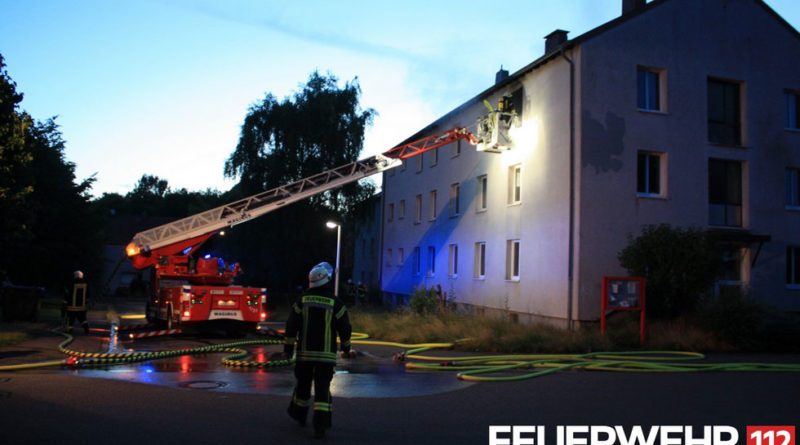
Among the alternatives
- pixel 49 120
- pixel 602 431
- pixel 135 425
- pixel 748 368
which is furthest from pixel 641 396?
pixel 49 120

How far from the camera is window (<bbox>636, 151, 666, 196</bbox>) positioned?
19172 millimetres

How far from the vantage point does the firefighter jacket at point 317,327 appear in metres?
6.20

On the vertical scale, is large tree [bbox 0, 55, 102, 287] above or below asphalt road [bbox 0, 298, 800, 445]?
above

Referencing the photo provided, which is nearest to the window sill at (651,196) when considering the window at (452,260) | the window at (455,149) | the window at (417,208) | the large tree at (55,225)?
the window at (452,260)

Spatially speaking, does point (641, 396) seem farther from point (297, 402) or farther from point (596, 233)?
point (596, 233)

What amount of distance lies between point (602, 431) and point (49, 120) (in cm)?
3357

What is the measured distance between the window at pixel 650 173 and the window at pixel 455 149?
946 cm

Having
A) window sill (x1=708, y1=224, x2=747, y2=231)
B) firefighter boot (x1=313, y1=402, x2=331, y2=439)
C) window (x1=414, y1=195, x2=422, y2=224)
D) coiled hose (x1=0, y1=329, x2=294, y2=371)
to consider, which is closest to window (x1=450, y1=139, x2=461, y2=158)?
window (x1=414, y1=195, x2=422, y2=224)

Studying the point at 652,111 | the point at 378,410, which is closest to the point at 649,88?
the point at 652,111

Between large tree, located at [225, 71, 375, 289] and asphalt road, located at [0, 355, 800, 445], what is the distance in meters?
25.0

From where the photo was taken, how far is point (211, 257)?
17609 millimetres

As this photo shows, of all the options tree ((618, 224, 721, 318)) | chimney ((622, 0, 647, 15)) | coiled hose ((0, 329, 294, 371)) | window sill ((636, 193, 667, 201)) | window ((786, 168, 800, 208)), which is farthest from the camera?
chimney ((622, 0, 647, 15))

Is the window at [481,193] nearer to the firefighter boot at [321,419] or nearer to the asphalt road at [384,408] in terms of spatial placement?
the asphalt road at [384,408]

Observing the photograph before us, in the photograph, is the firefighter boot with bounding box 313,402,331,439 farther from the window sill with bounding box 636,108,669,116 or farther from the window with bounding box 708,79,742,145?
the window with bounding box 708,79,742,145
